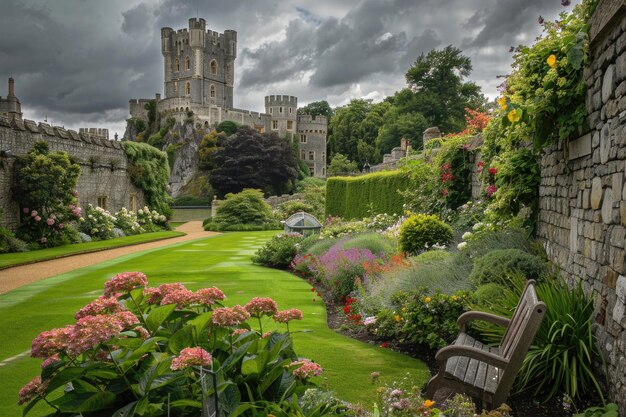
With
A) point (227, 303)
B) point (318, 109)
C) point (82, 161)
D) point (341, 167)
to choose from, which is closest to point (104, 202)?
point (82, 161)

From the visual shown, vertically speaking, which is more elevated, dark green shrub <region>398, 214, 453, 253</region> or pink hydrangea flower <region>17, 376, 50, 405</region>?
dark green shrub <region>398, 214, 453, 253</region>

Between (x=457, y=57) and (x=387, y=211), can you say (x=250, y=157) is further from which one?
(x=387, y=211)

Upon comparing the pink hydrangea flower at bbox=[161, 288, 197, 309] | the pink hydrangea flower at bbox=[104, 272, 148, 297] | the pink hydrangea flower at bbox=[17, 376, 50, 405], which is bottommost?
the pink hydrangea flower at bbox=[17, 376, 50, 405]

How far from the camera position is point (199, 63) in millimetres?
72688

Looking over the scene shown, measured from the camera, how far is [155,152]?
30625mm

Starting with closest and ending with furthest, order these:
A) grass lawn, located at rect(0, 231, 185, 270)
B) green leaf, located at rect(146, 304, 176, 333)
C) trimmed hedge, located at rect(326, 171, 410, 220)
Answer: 1. green leaf, located at rect(146, 304, 176, 333)
2. grass lawn, located at rect(0, 231, 185, 270)
3. trimmed hedge, located at rect(326, 171, 410, 220)

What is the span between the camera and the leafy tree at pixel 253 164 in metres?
49.2

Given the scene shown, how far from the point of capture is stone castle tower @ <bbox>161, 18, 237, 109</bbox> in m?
Result: 72.8

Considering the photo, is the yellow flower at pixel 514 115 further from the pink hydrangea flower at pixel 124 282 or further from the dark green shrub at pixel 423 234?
the dark green shrub at pixel 423 234

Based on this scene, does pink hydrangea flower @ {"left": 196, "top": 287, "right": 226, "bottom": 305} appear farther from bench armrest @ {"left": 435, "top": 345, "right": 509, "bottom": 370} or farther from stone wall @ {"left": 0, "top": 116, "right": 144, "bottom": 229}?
stone wall @ {"left": 0, "top": 116, "right": 144, "bottom": 229}

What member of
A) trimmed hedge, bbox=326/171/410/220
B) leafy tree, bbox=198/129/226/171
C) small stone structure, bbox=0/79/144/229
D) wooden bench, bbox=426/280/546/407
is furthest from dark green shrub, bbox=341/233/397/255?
leafy tree, bbox=198/129/226/171

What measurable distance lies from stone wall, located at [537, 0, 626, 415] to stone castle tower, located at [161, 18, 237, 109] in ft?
234

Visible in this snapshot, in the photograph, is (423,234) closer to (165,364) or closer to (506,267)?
(506,267)

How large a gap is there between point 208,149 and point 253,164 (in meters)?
7.40
